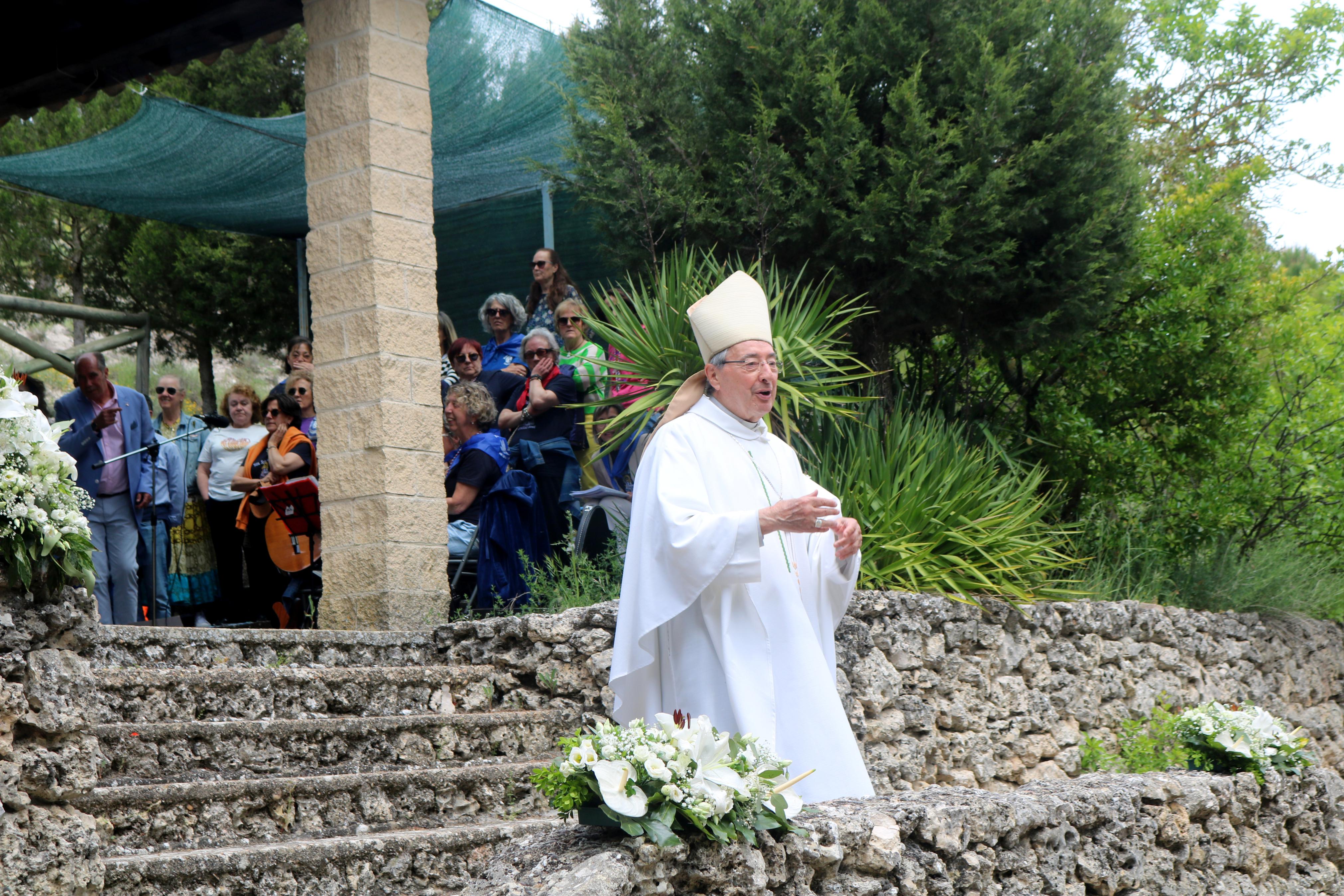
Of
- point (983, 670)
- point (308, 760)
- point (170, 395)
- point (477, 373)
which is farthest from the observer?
point (170, 395)

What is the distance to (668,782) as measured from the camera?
257cm

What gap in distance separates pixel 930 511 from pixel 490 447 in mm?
2242

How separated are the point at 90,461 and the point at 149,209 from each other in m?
4.04

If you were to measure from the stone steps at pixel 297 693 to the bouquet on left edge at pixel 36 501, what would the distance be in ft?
3.84

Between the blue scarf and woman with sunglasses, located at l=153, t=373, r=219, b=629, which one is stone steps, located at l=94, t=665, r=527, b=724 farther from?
woman with sunglasses, located at l=153, t=373, r=219, b=629

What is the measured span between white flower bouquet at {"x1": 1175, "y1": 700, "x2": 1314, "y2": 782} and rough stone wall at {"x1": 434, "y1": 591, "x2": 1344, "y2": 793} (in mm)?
1344

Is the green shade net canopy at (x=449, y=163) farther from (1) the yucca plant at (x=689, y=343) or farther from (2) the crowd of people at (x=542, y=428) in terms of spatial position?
(1) the yucca plant at (x=689, y=343)

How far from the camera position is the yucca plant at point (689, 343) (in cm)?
641

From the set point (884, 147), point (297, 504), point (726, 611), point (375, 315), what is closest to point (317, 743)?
point (726, 611)

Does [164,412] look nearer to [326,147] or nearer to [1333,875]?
[326,147]

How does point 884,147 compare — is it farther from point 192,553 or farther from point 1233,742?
point 192,553

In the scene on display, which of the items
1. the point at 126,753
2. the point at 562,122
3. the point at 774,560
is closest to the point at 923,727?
the point at 774,560

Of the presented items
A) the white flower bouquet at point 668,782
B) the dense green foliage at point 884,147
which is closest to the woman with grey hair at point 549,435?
the dense green foliage at point 884,147

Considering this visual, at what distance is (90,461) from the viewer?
266 inches
